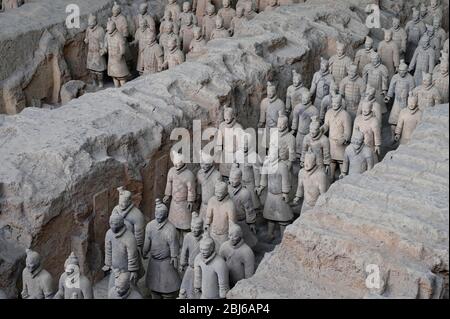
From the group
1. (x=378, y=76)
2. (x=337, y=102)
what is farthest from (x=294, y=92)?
(x=378, y=76)

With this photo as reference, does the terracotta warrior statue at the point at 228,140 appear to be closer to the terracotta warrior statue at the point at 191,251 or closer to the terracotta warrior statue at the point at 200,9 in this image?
the terracotta warrior statue at the point at 191,251

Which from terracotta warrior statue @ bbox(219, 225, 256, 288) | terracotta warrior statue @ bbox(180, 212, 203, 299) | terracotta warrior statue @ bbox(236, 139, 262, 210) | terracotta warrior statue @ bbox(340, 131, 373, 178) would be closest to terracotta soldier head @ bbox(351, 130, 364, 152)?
terracotta warrior statue @ bbox(340, 131, 373, 178)

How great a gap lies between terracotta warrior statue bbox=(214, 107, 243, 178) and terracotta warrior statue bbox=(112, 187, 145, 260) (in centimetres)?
163

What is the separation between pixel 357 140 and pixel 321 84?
1.92 m

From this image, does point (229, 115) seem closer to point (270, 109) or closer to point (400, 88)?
point (270, 109)

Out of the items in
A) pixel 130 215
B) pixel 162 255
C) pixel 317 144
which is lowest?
pixel 162 255

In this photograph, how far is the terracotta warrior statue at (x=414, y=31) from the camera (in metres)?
11.9

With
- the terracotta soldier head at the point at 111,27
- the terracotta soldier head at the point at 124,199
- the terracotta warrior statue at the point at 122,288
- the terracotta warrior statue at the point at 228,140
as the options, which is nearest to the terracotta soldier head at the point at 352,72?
the terracotta warrior statue at the point at 228,140

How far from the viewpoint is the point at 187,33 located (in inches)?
478

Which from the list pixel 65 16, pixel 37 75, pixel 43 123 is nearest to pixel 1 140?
pixel 43 123

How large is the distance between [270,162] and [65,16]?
507 centimetres

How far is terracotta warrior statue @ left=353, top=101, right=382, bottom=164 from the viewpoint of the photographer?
902 cm

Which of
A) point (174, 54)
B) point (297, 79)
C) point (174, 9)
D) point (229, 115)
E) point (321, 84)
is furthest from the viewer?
point (174, 9)

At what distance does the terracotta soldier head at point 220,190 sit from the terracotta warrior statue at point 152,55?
13.9ft
